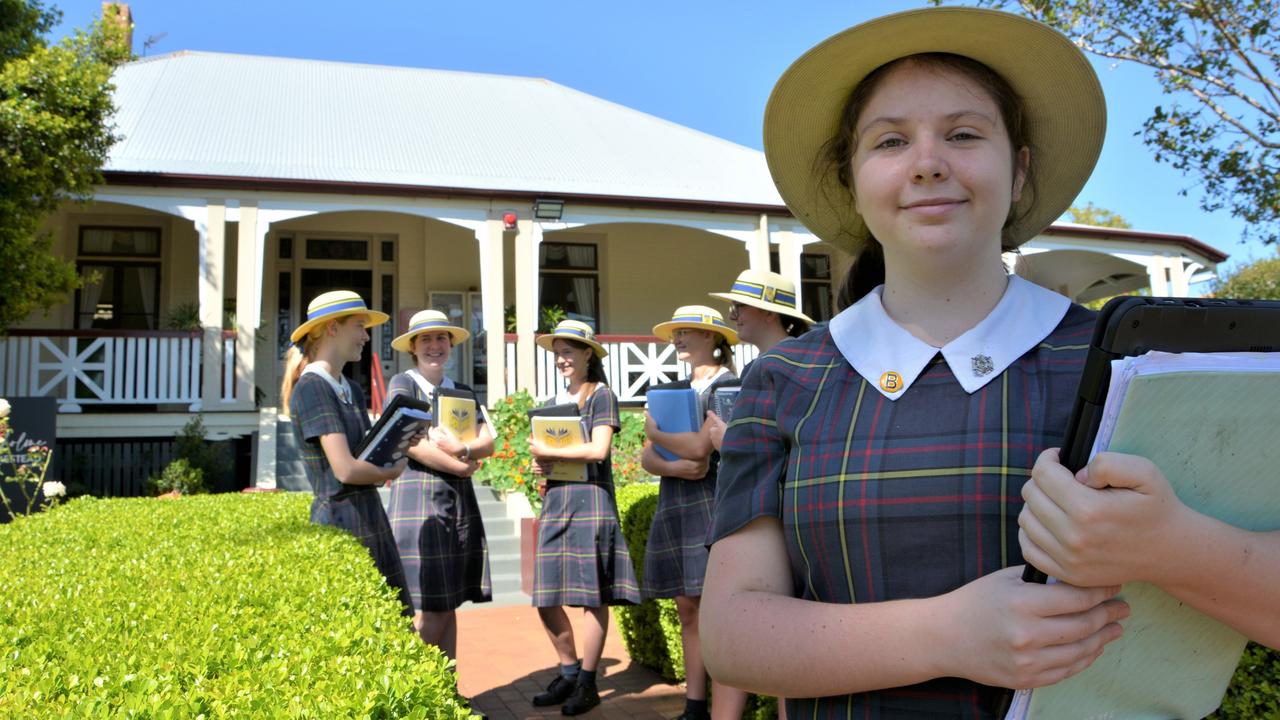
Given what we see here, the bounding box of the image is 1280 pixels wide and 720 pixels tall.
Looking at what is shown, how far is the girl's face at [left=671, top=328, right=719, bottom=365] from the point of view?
511 cm

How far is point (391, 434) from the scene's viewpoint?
4188 millimetres

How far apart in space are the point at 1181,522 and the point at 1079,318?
1.44 feet

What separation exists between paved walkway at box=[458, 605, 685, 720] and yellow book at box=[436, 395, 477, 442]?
5.27ft

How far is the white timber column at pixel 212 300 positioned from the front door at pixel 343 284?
3315 millimetres

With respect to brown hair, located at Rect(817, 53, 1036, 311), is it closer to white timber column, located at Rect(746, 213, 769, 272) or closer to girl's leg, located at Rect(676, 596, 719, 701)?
girl's leg, located at Rect(676, 596, 719, 701)

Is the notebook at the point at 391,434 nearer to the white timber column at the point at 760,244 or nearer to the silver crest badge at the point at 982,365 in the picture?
the silver crest badge at the point at 982,365

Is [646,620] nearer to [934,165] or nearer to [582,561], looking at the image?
[582,561]

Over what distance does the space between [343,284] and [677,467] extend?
41.9 ft

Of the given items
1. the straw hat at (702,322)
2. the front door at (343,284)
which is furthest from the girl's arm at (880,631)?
the front door at (343,284)

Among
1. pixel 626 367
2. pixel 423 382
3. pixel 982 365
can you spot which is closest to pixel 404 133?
pixel 626 367

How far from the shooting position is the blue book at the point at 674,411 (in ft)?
15.6

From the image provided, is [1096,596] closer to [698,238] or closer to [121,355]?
[121,355]

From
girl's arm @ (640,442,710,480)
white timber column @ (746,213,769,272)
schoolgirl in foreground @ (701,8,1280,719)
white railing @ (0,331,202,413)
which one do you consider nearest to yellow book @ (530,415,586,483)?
girl's arm @ (640,442,710,480)

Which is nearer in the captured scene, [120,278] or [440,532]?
[440,532]
